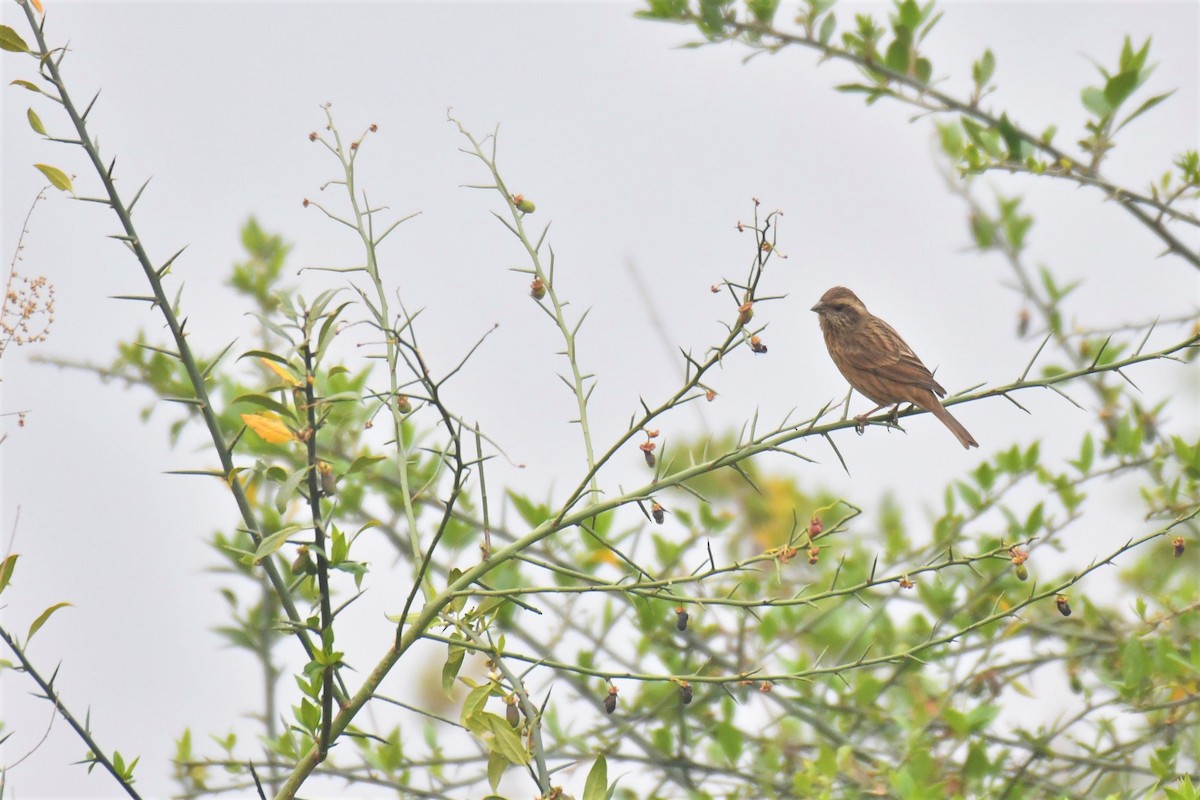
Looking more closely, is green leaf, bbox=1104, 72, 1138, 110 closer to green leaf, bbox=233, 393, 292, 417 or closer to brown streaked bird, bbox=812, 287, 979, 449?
brown streaked bird, bbox=812, 287, 979, 449

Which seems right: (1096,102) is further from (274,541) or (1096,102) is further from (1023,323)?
(274,541)

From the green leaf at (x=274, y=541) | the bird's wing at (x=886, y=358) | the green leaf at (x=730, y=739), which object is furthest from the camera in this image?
the bird's wing at (x=886, y=358)

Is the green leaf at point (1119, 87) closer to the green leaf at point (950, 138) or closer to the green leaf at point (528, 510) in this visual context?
the green leaf at point (950, 138)

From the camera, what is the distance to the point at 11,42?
7.98 ft

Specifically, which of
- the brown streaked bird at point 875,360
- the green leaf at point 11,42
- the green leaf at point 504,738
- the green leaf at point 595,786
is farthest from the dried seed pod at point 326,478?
the brown streaked bird at point 875,360

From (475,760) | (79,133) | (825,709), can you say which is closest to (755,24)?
(825,709)

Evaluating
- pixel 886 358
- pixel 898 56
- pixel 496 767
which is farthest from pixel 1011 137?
pixel 496 767

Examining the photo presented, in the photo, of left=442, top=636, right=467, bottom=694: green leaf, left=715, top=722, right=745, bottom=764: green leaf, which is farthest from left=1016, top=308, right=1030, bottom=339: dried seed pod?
left=442, top=636, right=467, bottom=694: green leaf

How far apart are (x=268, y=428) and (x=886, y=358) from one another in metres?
4.26

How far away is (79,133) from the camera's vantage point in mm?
2385

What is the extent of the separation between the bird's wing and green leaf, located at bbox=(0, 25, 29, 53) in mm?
4599

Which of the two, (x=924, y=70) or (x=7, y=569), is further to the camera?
(x=924, y=70)

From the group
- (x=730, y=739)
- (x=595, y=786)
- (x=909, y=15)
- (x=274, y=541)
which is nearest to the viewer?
(x=274, y=541)

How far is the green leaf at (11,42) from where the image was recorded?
2.42m
